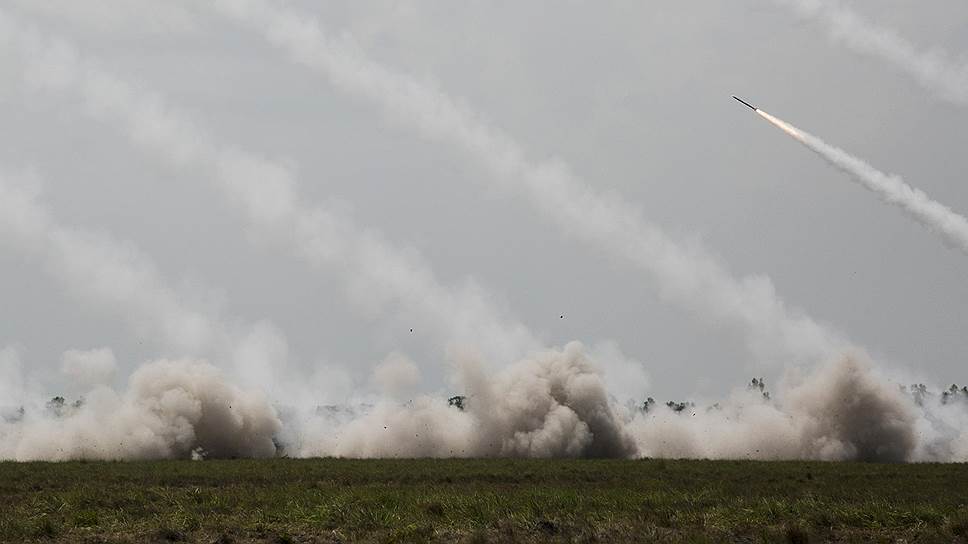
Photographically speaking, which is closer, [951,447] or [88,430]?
[88,430]

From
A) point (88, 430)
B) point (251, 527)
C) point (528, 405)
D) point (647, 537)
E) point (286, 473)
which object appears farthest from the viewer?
point (528, 405)

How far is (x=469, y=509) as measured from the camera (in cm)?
2831

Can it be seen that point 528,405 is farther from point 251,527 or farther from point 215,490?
point 251,527

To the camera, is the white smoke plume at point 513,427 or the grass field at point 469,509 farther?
the white smoke plume at point 513,427

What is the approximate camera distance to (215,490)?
1451 inches

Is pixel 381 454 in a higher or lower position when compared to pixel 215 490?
higher

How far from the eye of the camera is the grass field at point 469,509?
25.4 meters

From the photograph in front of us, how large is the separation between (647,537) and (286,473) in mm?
24516

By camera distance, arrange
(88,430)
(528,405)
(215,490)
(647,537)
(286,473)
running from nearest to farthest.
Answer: (647,537) < (215,490) < (286,473) < (88,430) < (528,405)

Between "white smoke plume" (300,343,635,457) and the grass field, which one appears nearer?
the grass field

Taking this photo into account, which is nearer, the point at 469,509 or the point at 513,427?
the point at 469,509

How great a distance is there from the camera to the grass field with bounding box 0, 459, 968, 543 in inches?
999

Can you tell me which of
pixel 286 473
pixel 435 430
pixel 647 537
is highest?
pixel 435 430

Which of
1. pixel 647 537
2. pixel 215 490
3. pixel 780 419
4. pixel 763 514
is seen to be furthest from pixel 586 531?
pixel 780 419
